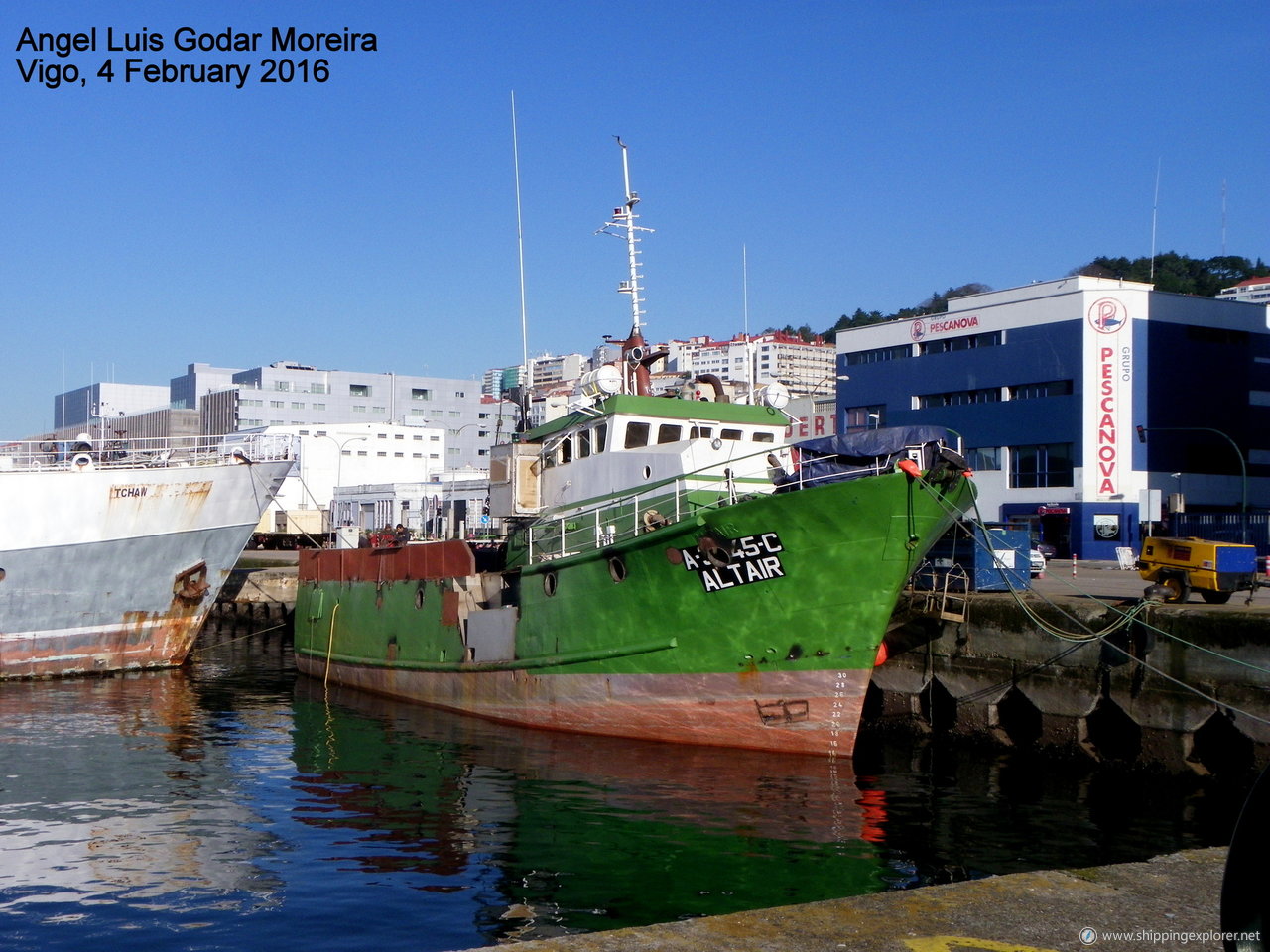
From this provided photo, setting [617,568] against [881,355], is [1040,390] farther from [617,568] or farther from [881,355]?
[617,568]

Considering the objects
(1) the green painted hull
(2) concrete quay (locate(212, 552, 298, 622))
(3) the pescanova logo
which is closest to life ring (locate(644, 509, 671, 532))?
(1) the green painted hull

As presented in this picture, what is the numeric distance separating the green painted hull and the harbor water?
50 centimetres

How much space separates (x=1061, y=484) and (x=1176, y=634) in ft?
96.3

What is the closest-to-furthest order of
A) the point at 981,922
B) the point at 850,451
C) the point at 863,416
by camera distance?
1. the point at 981,922
2. the point at 850,451
3. the point at 863,416

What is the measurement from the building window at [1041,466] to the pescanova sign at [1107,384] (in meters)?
1.11

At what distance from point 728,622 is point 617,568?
5.81 feet

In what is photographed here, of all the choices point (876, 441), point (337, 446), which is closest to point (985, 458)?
point (876, 441)

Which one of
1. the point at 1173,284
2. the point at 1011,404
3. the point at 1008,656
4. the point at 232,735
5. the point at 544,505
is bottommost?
the point at 232,735

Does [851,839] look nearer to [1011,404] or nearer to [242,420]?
[1011,404]

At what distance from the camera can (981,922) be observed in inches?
212

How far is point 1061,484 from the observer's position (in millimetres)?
41688

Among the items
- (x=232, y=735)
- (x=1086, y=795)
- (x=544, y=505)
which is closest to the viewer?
(x=1086, y=795)

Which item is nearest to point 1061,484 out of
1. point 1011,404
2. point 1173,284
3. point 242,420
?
point 1011,404

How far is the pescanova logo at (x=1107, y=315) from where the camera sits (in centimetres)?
4072
